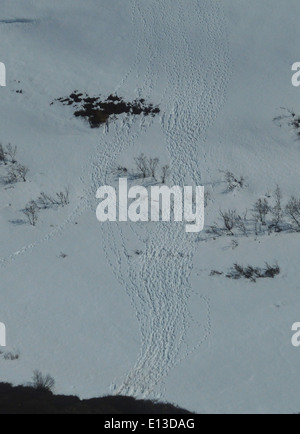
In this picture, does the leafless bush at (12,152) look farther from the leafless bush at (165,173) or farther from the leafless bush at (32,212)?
the leafless bush at (165,173)

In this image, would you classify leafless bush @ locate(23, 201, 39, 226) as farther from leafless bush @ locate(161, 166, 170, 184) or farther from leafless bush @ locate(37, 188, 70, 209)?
leafless bush @ locate(161, 166, 170, 184)

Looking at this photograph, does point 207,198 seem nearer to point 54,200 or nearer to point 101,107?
point 54,200

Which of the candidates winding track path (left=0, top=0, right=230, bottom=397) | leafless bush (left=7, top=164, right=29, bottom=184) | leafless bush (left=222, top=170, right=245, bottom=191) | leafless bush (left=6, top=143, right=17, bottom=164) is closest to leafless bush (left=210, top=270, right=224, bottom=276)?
winding track path (left=0, top=0, right=230, bottom=397)

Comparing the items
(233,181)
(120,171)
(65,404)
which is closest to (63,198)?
(120,171)

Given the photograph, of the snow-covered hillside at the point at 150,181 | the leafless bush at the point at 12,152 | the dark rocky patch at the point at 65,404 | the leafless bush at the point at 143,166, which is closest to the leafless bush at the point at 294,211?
the snow-covered hillside at the point at 150,181

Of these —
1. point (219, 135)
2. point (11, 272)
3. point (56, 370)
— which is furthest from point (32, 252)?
point (219, 135)
